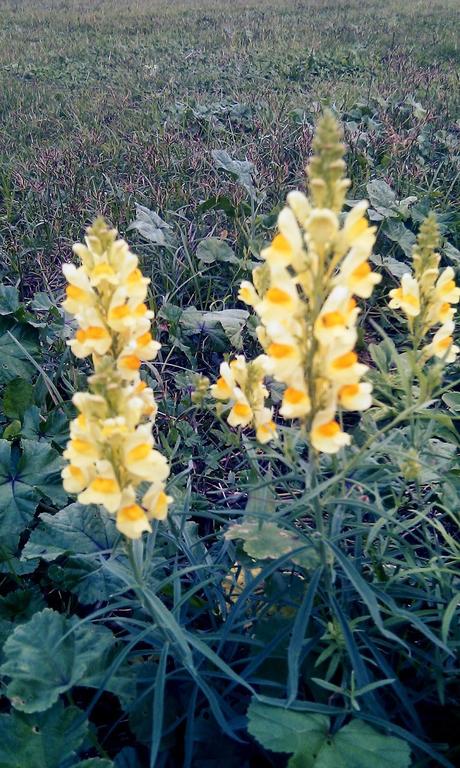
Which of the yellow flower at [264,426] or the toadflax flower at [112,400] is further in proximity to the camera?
the yellow flower at [264,426]

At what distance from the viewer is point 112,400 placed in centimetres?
139

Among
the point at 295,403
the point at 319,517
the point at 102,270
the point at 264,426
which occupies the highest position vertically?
the point at 102,270

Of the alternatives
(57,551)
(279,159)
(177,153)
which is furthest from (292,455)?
(177,153)

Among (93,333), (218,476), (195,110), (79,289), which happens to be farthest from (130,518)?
(195,110)

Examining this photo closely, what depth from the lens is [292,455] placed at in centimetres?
170

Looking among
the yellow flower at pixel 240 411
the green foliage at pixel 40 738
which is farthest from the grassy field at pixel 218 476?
the yellow flower at pixel 240 411

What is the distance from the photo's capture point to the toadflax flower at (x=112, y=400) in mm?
1388

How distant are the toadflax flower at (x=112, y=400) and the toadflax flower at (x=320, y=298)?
0.32 meters

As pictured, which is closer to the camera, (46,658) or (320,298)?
(320,298)

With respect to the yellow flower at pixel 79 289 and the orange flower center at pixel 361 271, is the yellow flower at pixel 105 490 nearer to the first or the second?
the yellow flower at pixel 79 289

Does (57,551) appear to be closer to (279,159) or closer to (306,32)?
(279,159)

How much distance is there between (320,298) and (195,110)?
573 cm

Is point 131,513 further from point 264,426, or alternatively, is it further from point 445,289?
point 445,289

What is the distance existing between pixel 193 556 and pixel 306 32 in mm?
10968
